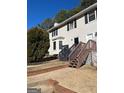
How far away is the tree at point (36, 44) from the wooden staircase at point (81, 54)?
2.81 metres

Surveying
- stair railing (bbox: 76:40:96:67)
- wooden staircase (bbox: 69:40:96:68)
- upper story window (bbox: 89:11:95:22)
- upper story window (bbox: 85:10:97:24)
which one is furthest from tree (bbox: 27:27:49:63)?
stair railing (bbox: 76:40:96:67)

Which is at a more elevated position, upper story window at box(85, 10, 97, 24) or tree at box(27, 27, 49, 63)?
upper story window at box(85, 10, 97, 24)

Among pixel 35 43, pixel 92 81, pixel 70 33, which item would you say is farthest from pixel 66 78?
pixel 70 33

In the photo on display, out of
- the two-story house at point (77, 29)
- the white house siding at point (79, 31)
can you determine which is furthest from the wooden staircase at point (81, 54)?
the white house siding at point (79, 31)

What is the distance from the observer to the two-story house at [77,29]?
38.5 feet

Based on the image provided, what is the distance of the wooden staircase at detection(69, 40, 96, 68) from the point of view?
844 cm

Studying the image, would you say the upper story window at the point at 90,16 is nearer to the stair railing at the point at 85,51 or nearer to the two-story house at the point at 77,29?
the two-story house at the point at 77,29

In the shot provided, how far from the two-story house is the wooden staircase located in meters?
1.07

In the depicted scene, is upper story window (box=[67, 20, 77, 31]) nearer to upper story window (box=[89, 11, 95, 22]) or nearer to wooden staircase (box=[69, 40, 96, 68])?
upper story window (box=[89, 11, 95, 22])

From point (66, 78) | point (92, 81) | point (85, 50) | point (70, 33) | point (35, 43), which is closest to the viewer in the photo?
point (92, 81)
